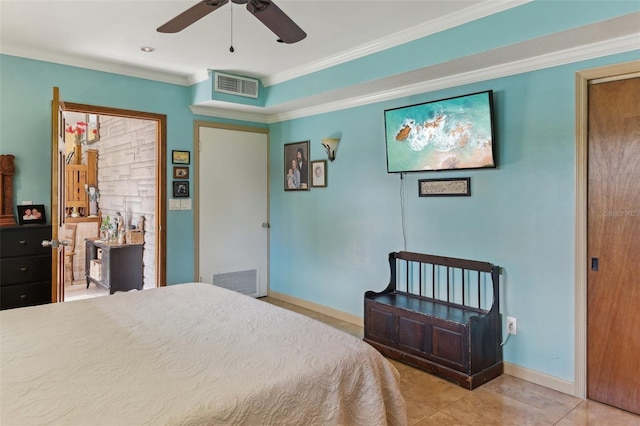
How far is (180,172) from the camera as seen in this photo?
4285 millimetres

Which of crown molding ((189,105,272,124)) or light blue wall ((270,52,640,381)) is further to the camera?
crown molding ((189,105,272,124))

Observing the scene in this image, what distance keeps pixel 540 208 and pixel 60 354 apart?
9.41 feet

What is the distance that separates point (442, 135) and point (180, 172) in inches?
105

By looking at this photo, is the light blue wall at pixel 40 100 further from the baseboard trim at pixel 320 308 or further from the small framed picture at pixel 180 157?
the baseboard trim at pixel 320 308

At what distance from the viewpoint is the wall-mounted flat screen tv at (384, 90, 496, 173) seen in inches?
116

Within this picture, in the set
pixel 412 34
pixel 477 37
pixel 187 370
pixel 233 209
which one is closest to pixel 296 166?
pixel 233 209

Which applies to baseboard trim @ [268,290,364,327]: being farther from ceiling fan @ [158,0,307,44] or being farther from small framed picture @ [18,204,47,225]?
ceiling fan @ [158,0,307,44]

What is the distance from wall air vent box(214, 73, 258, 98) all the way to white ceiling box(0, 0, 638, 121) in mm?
77

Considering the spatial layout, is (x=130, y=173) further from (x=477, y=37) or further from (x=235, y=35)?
(x=477, y=37)

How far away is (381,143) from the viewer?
3.79 metres

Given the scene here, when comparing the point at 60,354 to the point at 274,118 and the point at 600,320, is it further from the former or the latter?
the point at 274,118

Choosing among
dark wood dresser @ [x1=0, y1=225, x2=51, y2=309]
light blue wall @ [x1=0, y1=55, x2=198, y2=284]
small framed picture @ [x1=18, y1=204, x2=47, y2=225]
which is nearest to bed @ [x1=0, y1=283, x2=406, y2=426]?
dark wood dresser @ [x1=0, y1=225, x2=51, y2=309]

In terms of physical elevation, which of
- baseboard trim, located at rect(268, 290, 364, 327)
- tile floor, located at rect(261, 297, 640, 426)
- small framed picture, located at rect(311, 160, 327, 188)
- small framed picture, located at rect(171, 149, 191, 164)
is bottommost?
tile floor, located at rect(261, 297, 640, 426)

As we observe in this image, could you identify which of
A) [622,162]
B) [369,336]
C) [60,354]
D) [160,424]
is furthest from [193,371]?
[622,162]
